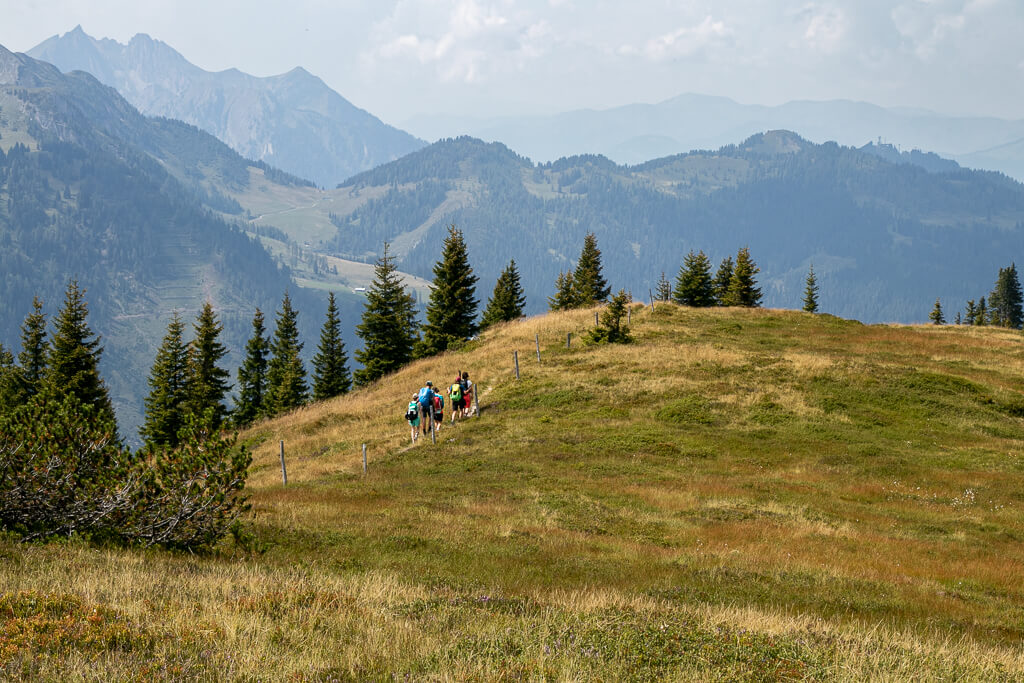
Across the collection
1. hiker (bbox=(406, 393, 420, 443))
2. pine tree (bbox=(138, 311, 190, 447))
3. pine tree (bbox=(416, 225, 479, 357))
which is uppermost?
pine tree (bbox=(416, 225, 479, 357))

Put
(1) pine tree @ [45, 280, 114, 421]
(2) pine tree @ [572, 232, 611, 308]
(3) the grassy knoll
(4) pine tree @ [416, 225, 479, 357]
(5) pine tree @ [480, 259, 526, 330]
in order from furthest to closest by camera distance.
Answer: (2) pine tree @ [572, 232, 611, 308] → (5) pine tree @ [480, 259, 526, 330] → (4) pine tree @ [416, 225, 479, 357] → (1) pine tree @ [45, 280, 114, 421] → (3) the grassy knoll

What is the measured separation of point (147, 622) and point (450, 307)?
5543 centimetres

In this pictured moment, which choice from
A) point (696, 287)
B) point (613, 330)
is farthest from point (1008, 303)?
point (613, 330)

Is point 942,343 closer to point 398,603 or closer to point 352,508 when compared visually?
point 352,508

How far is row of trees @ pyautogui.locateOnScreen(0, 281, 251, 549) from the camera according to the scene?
10.9 meters

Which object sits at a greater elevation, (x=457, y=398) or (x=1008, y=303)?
(x=1008, y=303)

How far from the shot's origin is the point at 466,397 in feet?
101

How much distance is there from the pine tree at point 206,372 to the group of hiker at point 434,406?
3869cm

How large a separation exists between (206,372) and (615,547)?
60.7 meters

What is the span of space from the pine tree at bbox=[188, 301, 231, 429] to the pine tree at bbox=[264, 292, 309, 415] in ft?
15.9

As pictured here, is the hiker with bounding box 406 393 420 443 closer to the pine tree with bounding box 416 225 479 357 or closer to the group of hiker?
the group of hiker

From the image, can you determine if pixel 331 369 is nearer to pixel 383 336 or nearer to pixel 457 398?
pixel 383 336

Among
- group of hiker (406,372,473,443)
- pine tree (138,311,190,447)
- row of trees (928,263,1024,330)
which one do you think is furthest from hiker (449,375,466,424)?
row of trees (928,263,1024,330)

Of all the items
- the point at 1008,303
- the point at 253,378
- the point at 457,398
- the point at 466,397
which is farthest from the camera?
the point at 1008,303
